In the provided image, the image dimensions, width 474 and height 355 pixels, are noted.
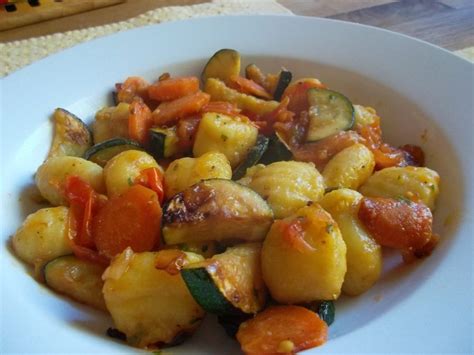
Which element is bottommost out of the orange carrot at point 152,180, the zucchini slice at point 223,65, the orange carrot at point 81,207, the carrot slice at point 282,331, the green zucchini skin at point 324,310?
the green zucchini skin at point 324,310

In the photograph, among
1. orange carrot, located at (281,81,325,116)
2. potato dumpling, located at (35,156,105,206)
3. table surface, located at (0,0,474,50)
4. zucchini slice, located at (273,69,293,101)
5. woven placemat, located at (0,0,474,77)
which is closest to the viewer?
potato dumpling, located at (35,156,105,206)

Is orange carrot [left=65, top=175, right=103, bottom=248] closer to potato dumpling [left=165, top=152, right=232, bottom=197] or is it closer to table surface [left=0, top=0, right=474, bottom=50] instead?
potato dumpling [left=165, top=152, right=232, bottom=197]

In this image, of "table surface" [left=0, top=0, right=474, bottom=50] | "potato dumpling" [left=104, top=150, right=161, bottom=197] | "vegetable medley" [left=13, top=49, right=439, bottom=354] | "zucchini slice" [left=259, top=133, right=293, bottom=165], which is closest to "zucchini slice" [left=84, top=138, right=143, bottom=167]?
"vegetable medley" [left=13, top=49, right=439, bottom=354]

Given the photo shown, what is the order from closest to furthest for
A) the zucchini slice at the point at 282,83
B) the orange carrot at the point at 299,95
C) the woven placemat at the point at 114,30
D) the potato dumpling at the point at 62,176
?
the potato dumpling at the point at 62,176 → the orange carrot at the point at 299,95 → the zucchini slice at the point at 282,83 → the woven placemat at the point at 114,30

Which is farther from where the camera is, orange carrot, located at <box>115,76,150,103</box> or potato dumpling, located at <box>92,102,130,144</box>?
orange carrot, located at <box>115,76,150,103</box>

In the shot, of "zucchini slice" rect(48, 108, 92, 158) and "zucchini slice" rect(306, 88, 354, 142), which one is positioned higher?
"zucchini slice" rect(306, 88, 354, 142)

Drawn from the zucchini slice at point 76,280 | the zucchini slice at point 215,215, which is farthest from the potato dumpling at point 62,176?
the zucchini slice at point 215,215

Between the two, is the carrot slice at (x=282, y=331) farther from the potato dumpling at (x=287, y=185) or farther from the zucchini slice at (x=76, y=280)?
the zucchini slice at (x=76, y=280)

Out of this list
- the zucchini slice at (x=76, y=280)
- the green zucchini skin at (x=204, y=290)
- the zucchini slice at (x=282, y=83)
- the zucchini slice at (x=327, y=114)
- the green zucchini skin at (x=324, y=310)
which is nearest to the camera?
the green zucchini skin at (x=204, y=290)

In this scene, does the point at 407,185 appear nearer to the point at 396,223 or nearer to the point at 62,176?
the point at 396,223
